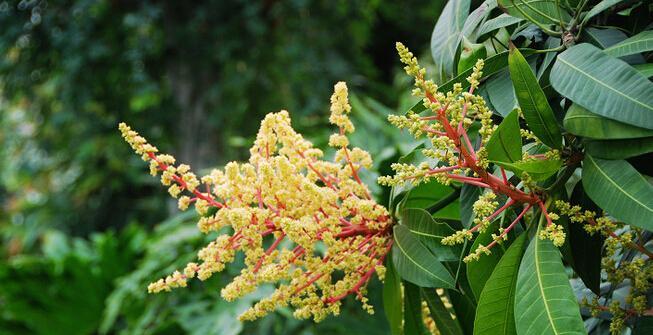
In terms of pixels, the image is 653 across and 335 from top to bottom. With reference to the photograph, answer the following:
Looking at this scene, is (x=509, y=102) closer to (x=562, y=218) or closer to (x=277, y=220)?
(x=562, y=218)

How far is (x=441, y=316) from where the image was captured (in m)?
0.81

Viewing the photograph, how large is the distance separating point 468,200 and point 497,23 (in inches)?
7.1

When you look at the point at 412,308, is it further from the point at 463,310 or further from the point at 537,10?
the point at 537,10

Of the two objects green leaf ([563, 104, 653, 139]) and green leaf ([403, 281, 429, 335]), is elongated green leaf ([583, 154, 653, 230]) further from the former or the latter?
green leaf ([403, 281, 429, 335])

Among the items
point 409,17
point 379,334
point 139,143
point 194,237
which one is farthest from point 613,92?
point 409,17

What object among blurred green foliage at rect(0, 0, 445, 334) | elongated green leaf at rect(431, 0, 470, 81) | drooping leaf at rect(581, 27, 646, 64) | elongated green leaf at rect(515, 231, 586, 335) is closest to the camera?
elongated green leaf at rect(515, 231, 586, 335)

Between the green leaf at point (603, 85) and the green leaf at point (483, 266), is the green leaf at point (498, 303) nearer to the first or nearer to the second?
the green leaf at point (483, 266)

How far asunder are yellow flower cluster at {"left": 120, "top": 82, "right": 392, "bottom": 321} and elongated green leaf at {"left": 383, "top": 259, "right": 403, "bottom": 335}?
1.1 inches

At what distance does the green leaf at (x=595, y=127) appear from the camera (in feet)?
1.88

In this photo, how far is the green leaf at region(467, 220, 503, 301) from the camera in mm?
674

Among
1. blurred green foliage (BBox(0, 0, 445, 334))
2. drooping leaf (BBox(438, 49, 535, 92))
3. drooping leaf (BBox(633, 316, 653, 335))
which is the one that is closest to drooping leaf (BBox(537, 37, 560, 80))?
drooping leaf (BBox(438, 49, 535, 92))

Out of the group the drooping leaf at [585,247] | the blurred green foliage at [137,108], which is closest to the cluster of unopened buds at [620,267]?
the drooping leaf at [585,247]

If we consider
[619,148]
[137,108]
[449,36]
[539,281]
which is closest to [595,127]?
[619,148]

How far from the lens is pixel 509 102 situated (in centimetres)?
68
